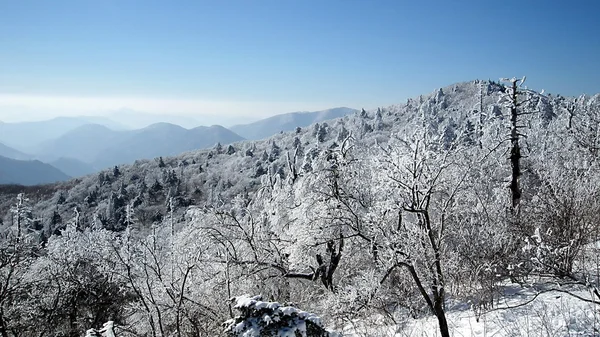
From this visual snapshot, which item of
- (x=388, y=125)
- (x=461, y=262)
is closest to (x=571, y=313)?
(x=461, y=262)

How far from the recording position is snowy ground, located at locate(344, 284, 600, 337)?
17.9ft

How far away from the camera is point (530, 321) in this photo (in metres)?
6.05

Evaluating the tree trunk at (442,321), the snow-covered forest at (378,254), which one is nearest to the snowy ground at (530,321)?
the snow-covered forest at (378,254)

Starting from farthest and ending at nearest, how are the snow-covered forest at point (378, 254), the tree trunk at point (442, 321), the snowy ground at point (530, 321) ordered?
the snow-covered forest at point (378, 254) → the tree trunk at point (442, 321) → the snowy ground at point (530, 321)

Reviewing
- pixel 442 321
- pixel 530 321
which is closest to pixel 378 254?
pixel 442 321

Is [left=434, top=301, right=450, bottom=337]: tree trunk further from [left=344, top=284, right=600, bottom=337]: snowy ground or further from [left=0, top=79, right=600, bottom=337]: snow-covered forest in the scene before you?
[left=344, top=284, right=600, bottom=337]: snowy ground

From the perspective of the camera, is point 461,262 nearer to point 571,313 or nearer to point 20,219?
point 571,313

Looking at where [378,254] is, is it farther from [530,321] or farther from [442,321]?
[530,321]

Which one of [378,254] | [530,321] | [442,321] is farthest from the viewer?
[378,254]

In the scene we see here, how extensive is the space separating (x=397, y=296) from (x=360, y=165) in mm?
4249

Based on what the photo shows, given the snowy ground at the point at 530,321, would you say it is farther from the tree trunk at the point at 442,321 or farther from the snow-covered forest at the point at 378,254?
the tree trunk at the point at 442,321

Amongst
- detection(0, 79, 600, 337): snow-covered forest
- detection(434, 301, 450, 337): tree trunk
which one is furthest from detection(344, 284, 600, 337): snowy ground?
detection(434, 301, 450, 337): tree trunk

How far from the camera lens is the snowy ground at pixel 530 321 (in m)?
5.45

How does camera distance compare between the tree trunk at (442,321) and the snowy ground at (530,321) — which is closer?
the snowy ground at (530,321)
